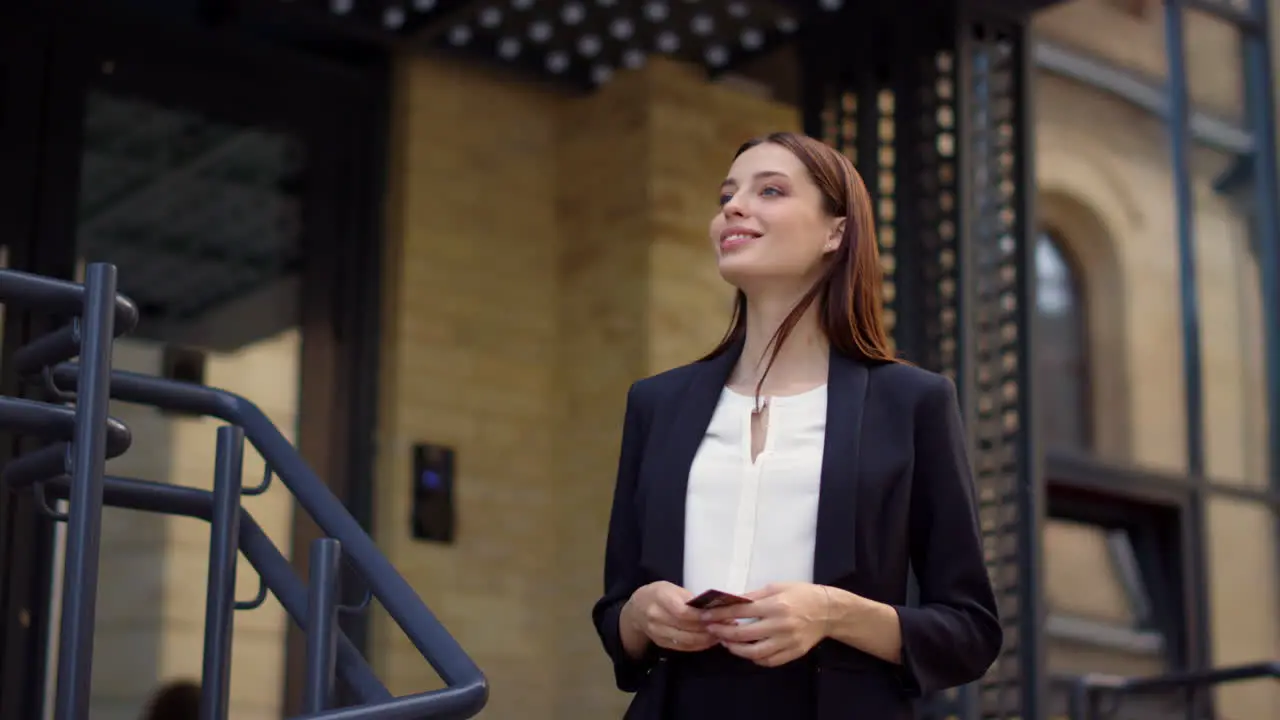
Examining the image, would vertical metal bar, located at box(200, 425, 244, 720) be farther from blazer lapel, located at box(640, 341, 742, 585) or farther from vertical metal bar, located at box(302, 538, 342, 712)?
blazer lapel, located at box(640, 341, 742, 585)

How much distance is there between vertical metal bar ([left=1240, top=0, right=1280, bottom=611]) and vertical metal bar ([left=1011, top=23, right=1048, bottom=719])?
294 centimetres

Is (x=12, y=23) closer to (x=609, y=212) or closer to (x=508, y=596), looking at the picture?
(x=609, y=212)

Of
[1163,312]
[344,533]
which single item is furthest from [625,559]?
[1163,312]

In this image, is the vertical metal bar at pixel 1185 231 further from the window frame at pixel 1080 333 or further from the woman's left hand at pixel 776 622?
the woman's left hand at pixel 776 622

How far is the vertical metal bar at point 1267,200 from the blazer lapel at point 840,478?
6.37m

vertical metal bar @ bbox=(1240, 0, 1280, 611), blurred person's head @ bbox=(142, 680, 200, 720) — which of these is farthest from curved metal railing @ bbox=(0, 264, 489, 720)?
vertical metal bar @ bbox=(1240, 0, 1280, 611)

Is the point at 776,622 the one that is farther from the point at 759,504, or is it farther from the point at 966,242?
the point at 966,242

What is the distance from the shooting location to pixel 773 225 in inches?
77.4

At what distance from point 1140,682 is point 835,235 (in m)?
3.90

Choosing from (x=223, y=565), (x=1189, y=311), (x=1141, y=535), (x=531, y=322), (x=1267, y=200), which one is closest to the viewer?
(x=223, y=565)

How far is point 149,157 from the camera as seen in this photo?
548cm

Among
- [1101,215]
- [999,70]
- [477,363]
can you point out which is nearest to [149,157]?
[477,363]

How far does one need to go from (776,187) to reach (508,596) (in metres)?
4.01

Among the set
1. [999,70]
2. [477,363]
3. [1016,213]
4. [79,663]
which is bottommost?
[79,663]
